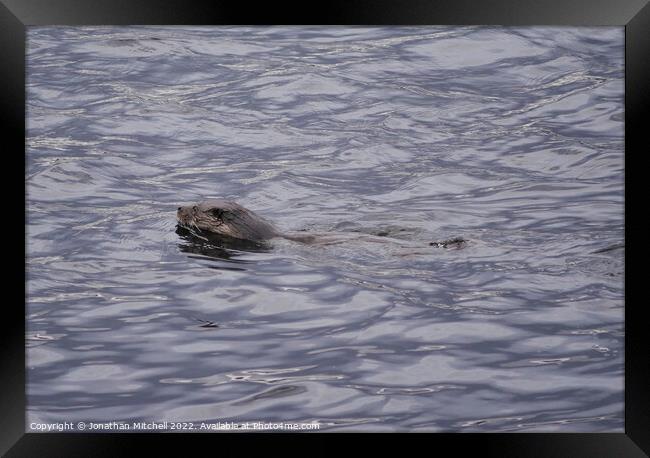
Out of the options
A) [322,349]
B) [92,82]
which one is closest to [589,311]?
[322,349]

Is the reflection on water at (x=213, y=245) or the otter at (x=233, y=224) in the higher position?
the otter at (x=233, y=224)

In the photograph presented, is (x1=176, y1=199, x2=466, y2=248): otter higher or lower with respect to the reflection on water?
higher

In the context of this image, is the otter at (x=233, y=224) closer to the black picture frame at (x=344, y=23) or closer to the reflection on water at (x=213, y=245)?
the reflection on water at (x=213, y=245)

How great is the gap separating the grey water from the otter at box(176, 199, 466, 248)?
31 mm

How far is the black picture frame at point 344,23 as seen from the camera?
2.44 metres

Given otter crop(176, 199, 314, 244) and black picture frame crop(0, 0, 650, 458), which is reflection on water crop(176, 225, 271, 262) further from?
black picture frame crop(0, 0, 650, 458)

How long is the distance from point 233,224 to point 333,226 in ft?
1.27

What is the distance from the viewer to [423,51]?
2502mm

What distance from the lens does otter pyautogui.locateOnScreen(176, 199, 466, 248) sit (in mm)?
2453

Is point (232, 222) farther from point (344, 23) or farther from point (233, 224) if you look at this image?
point (344, 23)

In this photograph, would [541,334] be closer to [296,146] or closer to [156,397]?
[296,146]

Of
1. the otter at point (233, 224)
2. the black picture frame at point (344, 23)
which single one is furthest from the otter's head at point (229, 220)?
the black picture frame at point (344, 23)

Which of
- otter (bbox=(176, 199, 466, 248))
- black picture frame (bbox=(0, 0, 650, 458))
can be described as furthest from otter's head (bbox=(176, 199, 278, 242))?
black picture frame (bbox=(0, 0, 650, 458))

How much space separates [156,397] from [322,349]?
2.13 feet
